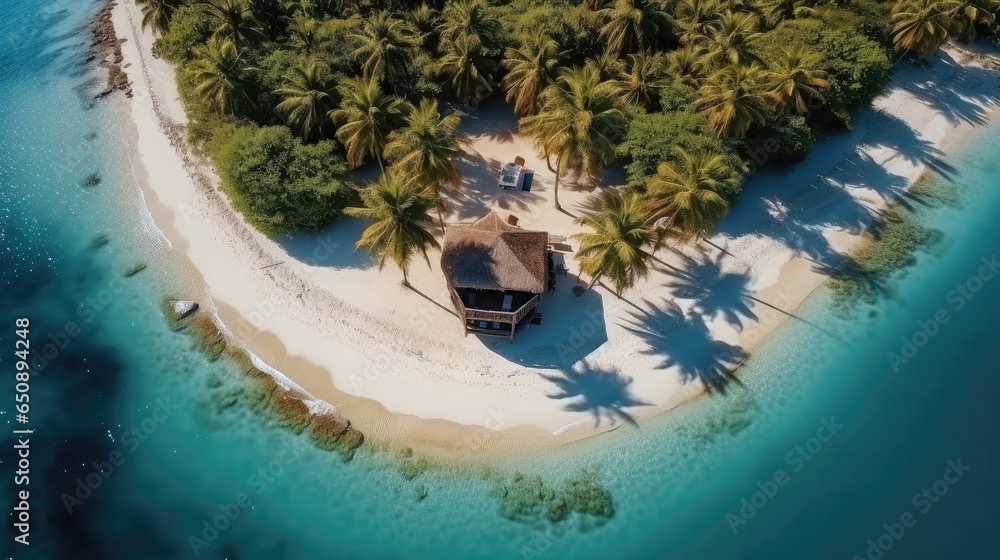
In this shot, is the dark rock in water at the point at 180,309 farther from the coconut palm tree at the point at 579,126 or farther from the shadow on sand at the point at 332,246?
the coconut palm tree at the point at 579,126

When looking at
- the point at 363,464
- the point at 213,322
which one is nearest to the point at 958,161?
the point at 363,464

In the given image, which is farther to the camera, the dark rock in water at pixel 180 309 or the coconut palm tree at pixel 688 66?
the coconut palm tree at pixel 688 66

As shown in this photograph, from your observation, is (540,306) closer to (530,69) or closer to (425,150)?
(425,150)

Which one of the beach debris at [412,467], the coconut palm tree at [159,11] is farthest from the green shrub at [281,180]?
the coconut palm tree at [159,11]

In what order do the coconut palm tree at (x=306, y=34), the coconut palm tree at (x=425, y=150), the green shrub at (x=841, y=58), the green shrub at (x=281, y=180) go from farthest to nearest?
the coconut palm tree at (x=306, y=34) < the green shrub at (x=841, y=58) < the green shrub at (x=281, y=180) < the coconut palm tree at (x=425, y=150)

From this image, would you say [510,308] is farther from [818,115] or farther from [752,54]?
[818,115]

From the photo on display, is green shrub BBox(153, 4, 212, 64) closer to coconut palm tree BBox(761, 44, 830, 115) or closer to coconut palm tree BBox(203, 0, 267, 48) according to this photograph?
coconut palm tree BBox(203, 0, 267, 48)

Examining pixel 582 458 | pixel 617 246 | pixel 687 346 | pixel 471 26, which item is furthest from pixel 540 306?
pixel 471 26
